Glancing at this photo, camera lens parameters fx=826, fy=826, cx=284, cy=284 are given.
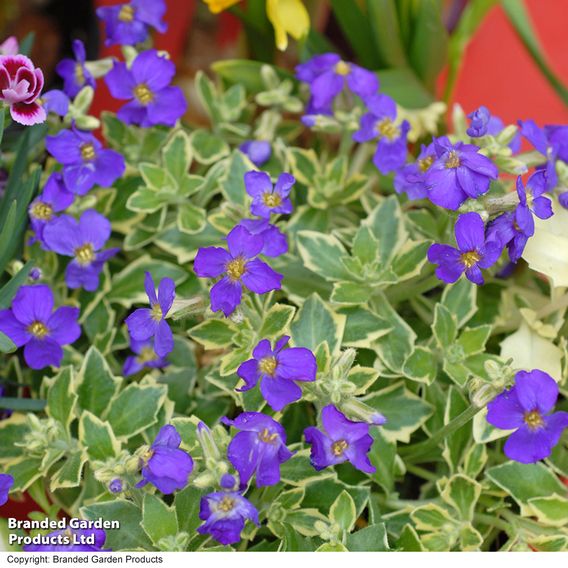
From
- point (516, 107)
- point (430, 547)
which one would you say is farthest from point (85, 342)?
point (516, 107)

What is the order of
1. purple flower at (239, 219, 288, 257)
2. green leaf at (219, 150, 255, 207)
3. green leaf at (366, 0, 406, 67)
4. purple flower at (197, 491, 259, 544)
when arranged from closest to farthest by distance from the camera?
purple flower at (197, 491, 259, 544)
purple flower at (239, 219, 288, 257)
green leaf at (219, 150, 255, 207)
green leaf at (366, 0, 406, 67)

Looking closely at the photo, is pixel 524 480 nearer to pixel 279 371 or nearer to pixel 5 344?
pixel 279 371

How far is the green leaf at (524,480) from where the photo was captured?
0.71m

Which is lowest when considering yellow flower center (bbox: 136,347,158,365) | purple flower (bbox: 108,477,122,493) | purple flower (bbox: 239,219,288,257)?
yellow flower center (bbox: 136,347,158,365)

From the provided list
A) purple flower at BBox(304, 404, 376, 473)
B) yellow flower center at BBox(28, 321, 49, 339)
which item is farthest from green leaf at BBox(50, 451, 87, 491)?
purple flower at BBox(304, 404, 376, 473)

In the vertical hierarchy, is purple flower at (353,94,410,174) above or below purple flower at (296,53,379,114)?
below

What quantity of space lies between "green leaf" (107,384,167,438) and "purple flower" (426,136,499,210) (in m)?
0.29

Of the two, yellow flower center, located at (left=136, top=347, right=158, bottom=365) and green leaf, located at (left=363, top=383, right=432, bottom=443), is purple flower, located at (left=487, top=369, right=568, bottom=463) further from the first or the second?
yellow flower center, located at (left=136, top=347, right=158, bottom=365)

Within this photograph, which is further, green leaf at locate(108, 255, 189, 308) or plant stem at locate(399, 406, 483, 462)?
green leaf at locate(108, 255, 189, 308)

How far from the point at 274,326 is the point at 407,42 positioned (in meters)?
0.51

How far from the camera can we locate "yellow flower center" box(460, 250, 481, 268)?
62cm

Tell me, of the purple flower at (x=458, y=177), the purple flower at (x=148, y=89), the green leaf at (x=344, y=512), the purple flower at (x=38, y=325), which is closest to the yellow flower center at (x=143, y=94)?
the purple flower at (x=148, y=89)

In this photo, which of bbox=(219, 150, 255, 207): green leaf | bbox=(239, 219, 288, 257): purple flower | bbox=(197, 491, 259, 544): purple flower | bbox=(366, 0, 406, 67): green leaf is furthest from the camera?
bbox=(366, 0, 406, 67): green leaf

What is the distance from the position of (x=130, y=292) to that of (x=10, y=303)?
4.9 inches
